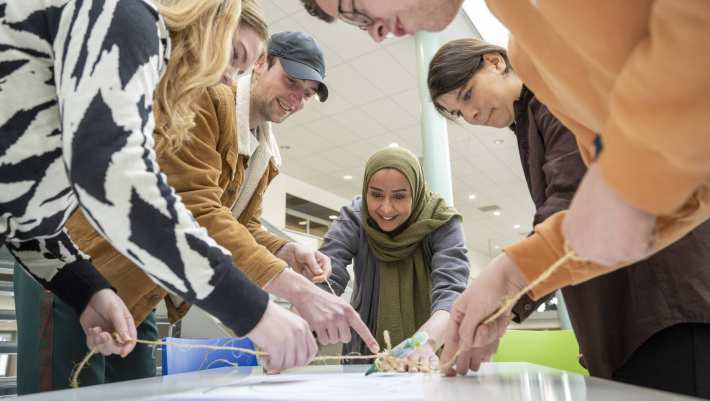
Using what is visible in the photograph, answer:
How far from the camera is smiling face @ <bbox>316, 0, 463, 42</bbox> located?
69 centimetres

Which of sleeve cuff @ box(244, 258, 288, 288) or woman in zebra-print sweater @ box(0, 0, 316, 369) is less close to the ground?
woman in zebra-print sweater @ box(0, 0, 316, 369)

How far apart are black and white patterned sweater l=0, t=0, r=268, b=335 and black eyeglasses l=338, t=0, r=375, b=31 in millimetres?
270

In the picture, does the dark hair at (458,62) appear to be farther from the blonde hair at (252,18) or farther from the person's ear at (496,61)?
the blonde hair at (252,18)

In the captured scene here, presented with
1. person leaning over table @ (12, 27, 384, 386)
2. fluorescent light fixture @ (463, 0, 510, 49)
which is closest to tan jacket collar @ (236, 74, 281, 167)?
person leaning over table @ (12, 27, 384, 386)

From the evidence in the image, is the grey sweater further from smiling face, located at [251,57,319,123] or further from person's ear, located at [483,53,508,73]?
person's ear, located at [483,53,508,73]

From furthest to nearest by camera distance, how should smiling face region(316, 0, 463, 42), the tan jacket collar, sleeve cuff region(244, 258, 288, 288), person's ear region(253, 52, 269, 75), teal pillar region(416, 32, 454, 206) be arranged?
teal pillar region(416, 32, 454, 206)
person's ear region(253, 52, 269, 75)
the tan jacket collar
sleeve cuff region(244, 258, 288, 288)
smiling face region(316, 0, 463, 42)

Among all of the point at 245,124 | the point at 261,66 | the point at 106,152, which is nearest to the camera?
the point at 106,152

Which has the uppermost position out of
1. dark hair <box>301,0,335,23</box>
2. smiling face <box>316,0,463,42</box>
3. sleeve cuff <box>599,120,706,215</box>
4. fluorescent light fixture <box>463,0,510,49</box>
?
fluorescent light fixture <box>463,0,510,49</box>

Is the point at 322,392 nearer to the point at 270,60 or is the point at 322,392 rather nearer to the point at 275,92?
the point at 275,92

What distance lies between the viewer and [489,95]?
4.42 feet

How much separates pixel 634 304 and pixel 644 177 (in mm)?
541

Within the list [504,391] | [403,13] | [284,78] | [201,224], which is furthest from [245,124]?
[504,391]

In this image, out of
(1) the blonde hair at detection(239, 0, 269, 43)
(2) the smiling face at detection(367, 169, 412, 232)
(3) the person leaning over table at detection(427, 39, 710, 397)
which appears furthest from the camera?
(2) the smiling face at detection(367, 169, 412, 232)

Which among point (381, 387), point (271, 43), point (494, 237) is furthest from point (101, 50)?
point (494, 237)
